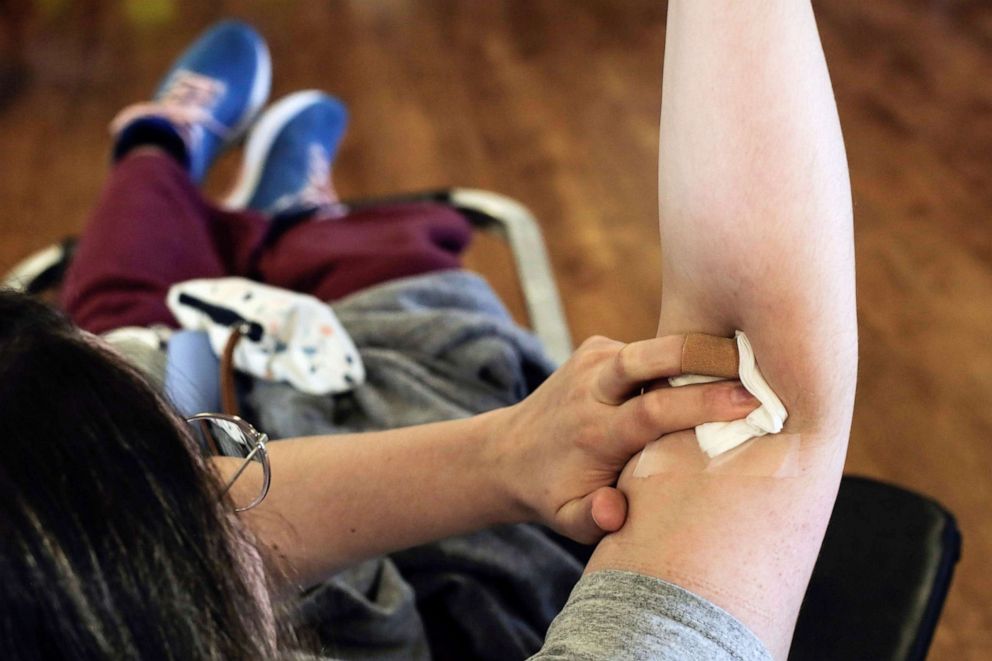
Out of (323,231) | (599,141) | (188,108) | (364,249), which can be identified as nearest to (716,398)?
(364,249)

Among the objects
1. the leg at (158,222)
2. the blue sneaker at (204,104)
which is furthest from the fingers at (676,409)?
the blue sneaker at (204,104)

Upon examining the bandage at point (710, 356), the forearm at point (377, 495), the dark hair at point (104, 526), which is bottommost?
the forearm at point (377, 495)

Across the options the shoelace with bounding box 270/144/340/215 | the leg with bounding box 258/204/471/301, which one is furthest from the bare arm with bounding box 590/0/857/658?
the shoelace with bounding box 270/144/340/215

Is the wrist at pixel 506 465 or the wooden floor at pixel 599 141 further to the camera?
the wooden floor at pixel 599 141

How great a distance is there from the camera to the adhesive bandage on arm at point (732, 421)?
1.69 ft

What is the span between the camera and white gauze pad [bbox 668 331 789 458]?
1.68 ft

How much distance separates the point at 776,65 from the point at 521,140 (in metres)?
1.83

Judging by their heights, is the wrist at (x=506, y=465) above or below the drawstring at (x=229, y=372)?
above

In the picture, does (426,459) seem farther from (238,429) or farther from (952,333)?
(952,333)

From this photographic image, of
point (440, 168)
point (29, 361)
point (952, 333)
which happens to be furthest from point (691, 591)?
point (440, 168)

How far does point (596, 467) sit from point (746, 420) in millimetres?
103

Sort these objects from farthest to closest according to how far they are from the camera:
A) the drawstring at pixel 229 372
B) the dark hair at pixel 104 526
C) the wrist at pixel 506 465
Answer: the drawstring at pixel 229 372
the wrist at pixel 506 465
the dark hair at pixel 104 526

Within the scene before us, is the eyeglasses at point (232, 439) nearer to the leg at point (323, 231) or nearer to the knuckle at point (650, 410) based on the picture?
the knuckle at point (650, 410)

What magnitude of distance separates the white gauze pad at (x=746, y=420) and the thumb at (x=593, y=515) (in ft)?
0.20
